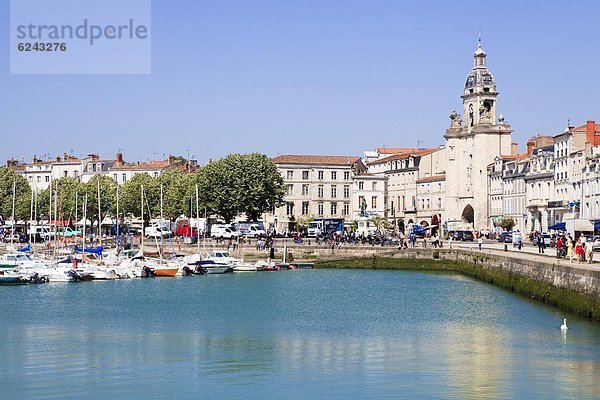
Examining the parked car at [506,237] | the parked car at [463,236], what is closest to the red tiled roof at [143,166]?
the parked car at [463,236]

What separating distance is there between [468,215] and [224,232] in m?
27.1

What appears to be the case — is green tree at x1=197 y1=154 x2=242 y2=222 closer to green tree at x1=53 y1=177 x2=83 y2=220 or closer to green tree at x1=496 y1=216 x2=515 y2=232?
green tree at x1=53 y1=177 x2=83 y2=220

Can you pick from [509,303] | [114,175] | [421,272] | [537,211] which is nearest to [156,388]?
[509,303]

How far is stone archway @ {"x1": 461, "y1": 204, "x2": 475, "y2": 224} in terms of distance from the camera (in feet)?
378

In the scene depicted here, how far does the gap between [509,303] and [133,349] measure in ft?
70.5

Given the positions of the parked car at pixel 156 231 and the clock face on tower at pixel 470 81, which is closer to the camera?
the parked car at pixel 156 231

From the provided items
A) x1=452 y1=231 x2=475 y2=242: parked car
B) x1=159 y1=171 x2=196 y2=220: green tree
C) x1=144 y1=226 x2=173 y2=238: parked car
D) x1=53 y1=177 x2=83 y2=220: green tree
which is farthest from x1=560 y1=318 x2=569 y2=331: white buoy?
x1=53 y1=177 x2=83 y2=220: green tree

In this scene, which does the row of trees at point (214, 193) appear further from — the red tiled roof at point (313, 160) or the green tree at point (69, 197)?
the red tiled roof at point (313, 160)

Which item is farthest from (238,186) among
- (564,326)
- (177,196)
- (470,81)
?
(564,326)

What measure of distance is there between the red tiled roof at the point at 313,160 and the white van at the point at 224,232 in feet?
72.1

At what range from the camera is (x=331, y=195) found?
128 meters

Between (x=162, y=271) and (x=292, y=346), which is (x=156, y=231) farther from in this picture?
(x=292, y=346)

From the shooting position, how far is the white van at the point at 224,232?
336 ft

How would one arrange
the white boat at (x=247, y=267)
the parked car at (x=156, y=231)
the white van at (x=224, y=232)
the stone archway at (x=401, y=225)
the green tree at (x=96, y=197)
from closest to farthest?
the white boat at (x=247, y=267)
the white van at (x=224, y=232)
the parked car at (x=156, y=231)
the green tree at (x=96, y=197)
the stone archway at (x=401, y=225)
